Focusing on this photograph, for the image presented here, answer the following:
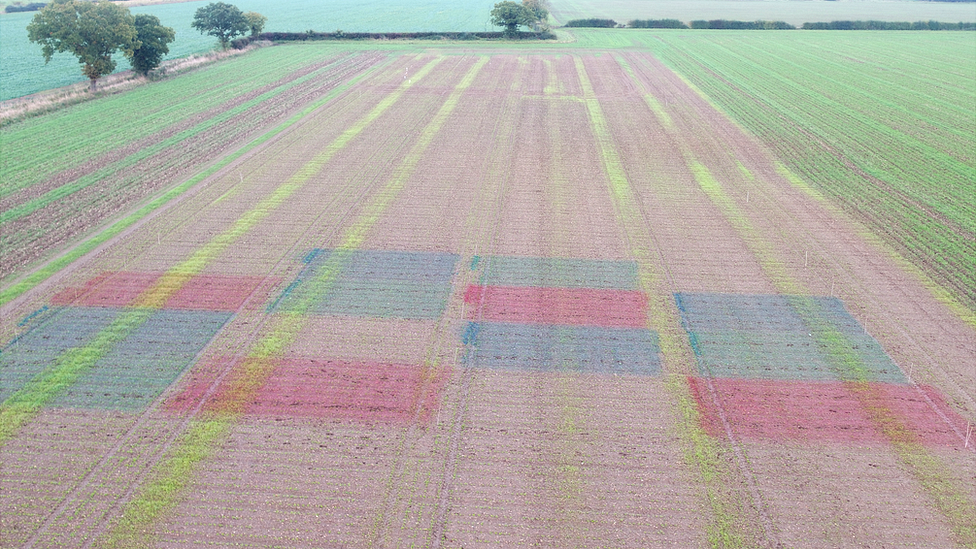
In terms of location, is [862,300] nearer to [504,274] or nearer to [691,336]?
[691,336]

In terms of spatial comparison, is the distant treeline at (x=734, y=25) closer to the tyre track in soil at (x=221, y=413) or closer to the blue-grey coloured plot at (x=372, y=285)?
the tyre track in soil at (x=221, y=413)

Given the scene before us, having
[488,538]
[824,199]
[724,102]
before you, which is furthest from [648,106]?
[488,538]

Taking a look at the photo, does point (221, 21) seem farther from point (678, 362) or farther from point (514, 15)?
point (678, 362)

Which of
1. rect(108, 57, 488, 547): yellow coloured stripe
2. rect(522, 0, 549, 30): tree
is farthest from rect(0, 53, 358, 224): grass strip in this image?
rect(522, 0, 549, 30): tree

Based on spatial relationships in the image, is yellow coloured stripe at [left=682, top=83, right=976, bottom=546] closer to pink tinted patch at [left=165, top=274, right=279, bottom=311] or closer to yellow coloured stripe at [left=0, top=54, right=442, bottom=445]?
pink tinted patch at [left=165, top=274, right=279, bottom=311]

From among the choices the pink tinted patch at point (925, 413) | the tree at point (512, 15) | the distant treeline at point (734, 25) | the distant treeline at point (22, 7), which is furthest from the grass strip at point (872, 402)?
the distant treeline at point (22, 7)

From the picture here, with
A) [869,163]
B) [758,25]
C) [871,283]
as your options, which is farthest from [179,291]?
[758,25]
